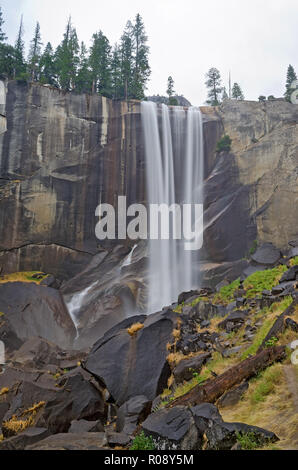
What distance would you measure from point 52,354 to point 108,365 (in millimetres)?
9394

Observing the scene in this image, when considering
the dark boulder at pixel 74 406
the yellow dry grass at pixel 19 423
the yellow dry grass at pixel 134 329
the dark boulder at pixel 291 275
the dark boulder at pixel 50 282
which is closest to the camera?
the dark boulder at pixel 74 406

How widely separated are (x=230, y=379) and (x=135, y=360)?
4.23 meters

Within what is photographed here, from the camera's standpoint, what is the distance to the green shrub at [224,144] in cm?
3281

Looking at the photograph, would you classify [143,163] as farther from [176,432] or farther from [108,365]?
[176,432]

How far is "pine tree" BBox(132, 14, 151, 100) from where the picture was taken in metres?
42.2

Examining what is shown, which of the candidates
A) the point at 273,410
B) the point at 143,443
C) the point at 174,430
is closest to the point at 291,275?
the point at 273,410

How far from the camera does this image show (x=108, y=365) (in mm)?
10859

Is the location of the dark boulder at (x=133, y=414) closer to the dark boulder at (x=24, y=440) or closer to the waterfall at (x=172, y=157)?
the dark boulder at (x=24, y=440)

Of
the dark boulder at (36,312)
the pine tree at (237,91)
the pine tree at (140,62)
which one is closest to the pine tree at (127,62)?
the pine tree at (140,62)

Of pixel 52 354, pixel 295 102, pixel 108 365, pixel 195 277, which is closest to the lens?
pixel 108 365

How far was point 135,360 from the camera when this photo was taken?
34.9ft

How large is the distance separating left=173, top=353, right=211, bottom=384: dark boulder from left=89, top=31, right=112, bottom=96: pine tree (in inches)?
1477

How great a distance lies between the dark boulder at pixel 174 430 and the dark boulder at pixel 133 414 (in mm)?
1662

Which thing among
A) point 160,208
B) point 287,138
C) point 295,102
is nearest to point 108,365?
point 160,208
